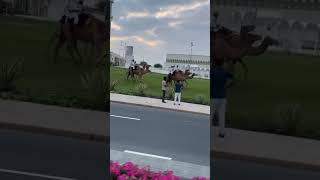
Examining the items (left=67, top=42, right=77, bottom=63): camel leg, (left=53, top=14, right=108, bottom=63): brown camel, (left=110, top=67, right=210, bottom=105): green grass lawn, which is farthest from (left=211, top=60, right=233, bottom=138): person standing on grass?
(left=67, top=42, right=77, bottom=63): camel leg

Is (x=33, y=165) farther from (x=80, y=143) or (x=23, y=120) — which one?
(x=23, y=120)

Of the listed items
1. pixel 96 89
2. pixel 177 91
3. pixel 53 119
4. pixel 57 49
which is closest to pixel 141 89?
pixel 177 91

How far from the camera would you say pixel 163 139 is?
9.20 meters

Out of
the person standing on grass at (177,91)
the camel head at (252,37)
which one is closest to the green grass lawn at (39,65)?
the person standing on grass at (177,91)

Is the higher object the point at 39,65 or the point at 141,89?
the point at 39,65

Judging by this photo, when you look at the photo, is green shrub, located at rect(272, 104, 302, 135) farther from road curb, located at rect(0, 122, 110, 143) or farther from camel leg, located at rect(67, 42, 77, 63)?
camel leg, located at rect(67, 42, 77, 63)

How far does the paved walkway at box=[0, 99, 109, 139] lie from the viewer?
954 centimetres

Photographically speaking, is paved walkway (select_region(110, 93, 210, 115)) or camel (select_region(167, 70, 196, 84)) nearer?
camel (select_region(167, 70, 196, 84))

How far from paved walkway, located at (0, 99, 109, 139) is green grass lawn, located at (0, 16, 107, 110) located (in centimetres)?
102

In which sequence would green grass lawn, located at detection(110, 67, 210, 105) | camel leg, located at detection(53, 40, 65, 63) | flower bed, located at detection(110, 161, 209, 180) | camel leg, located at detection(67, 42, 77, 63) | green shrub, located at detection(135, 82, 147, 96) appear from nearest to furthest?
flower bed, located at detection(110, 161, 209, 180) < green grass lawn, located at detection(110, 67, 210, 105) < green shrub, located at detection(135, 82, 147, 96) < camel leg, located at detection(67, 42, 77, 63) < camel leg, located at detection(53, 40, 65, 63)

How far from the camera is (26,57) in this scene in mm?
21094

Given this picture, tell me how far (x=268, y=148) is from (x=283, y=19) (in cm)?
1124

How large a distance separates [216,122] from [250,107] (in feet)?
26.1

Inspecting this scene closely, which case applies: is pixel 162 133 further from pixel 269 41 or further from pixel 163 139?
pixel 269 41
